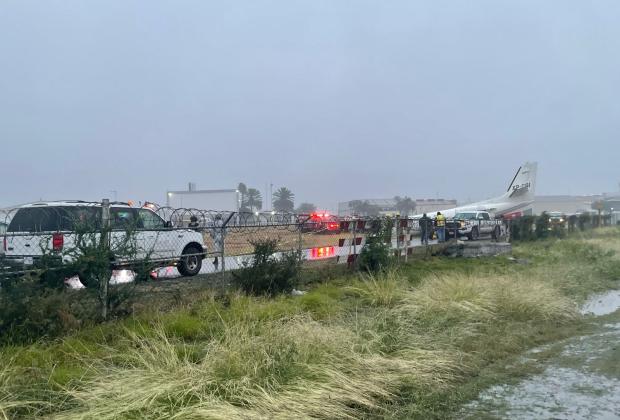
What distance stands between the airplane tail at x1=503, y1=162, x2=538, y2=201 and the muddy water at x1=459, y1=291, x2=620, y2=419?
1529 inches

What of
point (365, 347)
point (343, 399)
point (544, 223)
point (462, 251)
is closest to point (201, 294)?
point (365, 347)

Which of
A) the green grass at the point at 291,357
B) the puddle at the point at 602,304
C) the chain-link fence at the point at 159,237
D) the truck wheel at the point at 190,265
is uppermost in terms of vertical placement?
the chain-link fence at the point at 159,237

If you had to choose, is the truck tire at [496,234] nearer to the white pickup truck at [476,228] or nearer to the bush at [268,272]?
the white pickup truck at [476,228]

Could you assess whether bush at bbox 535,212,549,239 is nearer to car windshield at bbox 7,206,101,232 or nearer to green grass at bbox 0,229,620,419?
green grass at bbox 0,229,620,419

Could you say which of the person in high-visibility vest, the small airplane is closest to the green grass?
the person in high-visibility vest

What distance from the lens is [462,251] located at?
1644 cm

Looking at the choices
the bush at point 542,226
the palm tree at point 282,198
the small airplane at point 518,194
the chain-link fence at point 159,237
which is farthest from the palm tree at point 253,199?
the chain-link fence at point 159,237

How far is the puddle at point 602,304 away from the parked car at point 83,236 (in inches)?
273

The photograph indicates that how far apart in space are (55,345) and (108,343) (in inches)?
21.6

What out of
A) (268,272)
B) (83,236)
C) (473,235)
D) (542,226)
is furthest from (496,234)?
(83,236)

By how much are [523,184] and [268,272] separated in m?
38.8

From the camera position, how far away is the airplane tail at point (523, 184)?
4388 centimetres

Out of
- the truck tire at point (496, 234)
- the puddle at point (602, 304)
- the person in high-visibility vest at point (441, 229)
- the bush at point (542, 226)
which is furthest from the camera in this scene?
the bush at point (542, 226)

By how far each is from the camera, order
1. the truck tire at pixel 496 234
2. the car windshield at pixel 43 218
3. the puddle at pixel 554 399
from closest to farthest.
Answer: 1. the puddle at pixel 554 399
2. the car windshield at pixel 43 218
3. the truck tire at pixel 496 234
